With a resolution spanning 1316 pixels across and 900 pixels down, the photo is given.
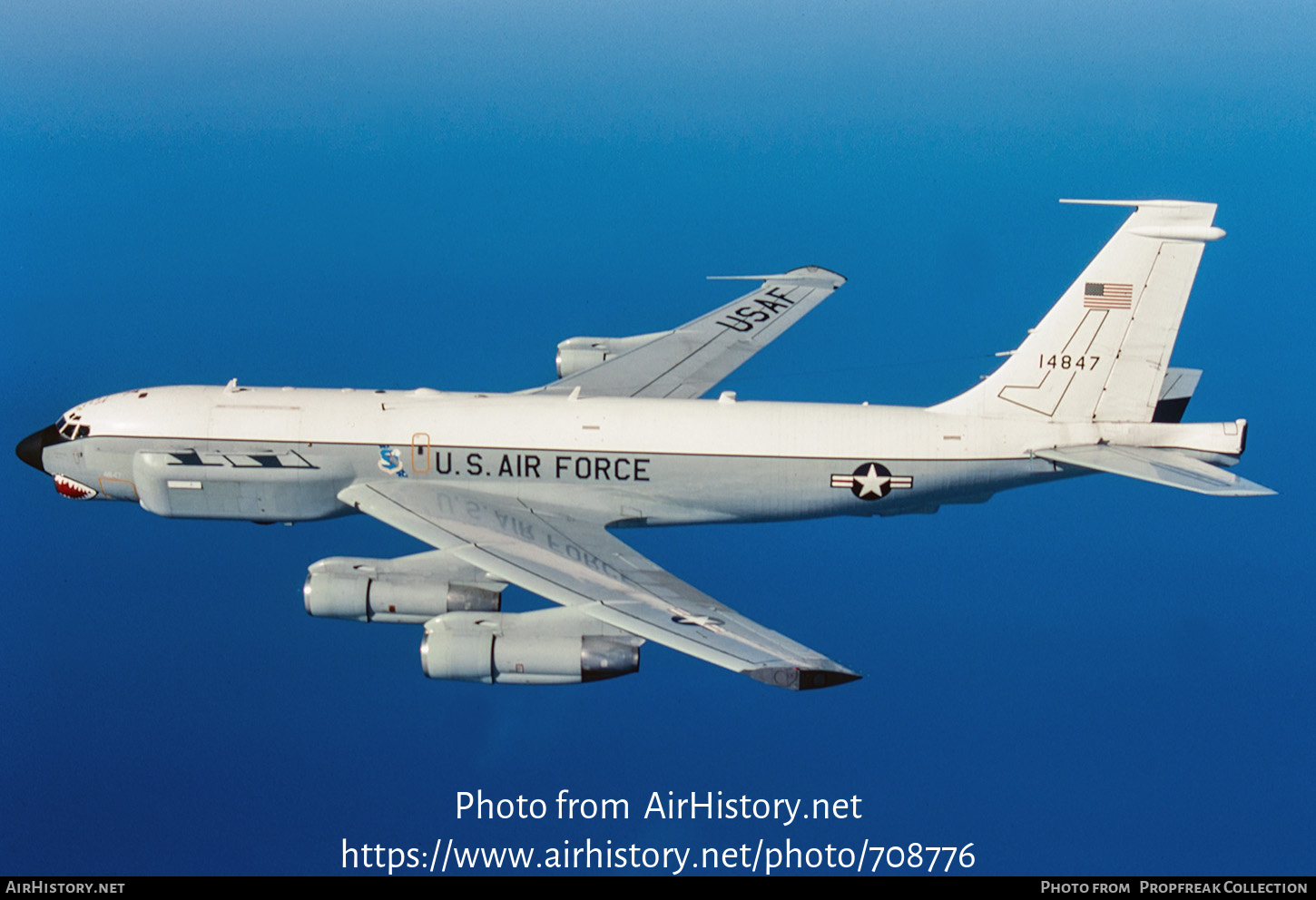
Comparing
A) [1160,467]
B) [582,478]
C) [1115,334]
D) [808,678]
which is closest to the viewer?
[808,678]

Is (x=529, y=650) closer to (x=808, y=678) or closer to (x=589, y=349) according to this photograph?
(x=808, y=678)

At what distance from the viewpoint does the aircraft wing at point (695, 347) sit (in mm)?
32656

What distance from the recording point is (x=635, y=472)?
28750mm

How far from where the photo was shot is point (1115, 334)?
27.6 metres

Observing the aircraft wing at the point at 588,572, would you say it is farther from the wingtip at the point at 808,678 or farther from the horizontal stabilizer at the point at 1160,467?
the horizontal stabilizer at the point at 1160,467

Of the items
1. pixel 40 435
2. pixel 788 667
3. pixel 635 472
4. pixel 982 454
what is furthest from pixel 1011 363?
pixel 40 435

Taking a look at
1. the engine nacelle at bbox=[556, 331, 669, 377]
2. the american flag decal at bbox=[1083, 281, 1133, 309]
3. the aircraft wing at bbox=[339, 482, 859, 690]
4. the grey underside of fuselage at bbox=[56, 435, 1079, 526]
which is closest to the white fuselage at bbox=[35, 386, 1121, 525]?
the grey underside of fuselage at bbox=[56, 435, 1079, 526]

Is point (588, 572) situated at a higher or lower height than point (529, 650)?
higher

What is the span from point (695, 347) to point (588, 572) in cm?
926

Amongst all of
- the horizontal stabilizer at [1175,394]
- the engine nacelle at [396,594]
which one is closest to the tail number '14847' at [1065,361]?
the horizontal stabilizer at [1175,394]

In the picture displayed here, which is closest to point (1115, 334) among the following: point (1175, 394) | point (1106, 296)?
point (1106, 296)

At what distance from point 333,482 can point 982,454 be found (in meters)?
13.3

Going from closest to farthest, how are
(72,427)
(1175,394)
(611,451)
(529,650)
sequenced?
(529,650), (611,451), (1175,394), (72,427)

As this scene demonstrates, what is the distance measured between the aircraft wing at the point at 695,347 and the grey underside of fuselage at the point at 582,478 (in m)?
3.42
